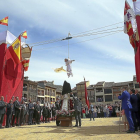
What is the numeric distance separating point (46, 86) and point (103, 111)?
34.9 metres

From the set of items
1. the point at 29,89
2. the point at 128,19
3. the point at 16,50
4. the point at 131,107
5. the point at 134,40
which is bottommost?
the point at 131,107

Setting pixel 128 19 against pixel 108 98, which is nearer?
pixel 128 19

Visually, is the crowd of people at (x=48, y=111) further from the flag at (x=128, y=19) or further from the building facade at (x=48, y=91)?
the building facade at (x=48, y=91)

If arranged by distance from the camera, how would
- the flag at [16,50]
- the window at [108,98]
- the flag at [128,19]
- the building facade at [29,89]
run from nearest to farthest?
the flag at [128,19] → the flag at [16,50] → the building facade at [29,89] → the window at [108,98]

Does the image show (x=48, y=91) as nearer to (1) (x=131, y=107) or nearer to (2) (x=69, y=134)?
(2) (x=69, y=134)

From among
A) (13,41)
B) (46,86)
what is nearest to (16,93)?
(13,41)

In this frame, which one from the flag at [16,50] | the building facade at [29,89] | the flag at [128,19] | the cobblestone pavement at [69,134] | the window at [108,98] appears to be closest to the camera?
the cobblestone pavement at [69,134]

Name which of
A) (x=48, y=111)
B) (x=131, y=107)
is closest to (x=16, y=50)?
(x=48, y=111)

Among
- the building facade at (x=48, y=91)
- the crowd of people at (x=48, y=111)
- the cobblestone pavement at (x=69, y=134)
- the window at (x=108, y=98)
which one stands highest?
the building facade at (x=48, y=91)

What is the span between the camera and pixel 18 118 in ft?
38.6

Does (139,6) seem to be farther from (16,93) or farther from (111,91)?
(111,91)

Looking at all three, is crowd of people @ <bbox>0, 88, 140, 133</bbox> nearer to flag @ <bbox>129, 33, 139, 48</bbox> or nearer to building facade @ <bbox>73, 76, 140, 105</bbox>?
flag @ <bbox>129, 33, 139, 48</bbox>

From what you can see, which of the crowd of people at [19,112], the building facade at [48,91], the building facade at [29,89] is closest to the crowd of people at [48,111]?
the crowd of people at [19,112]

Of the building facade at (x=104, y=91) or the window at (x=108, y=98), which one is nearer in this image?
the building facade at (x=104, y=91)
